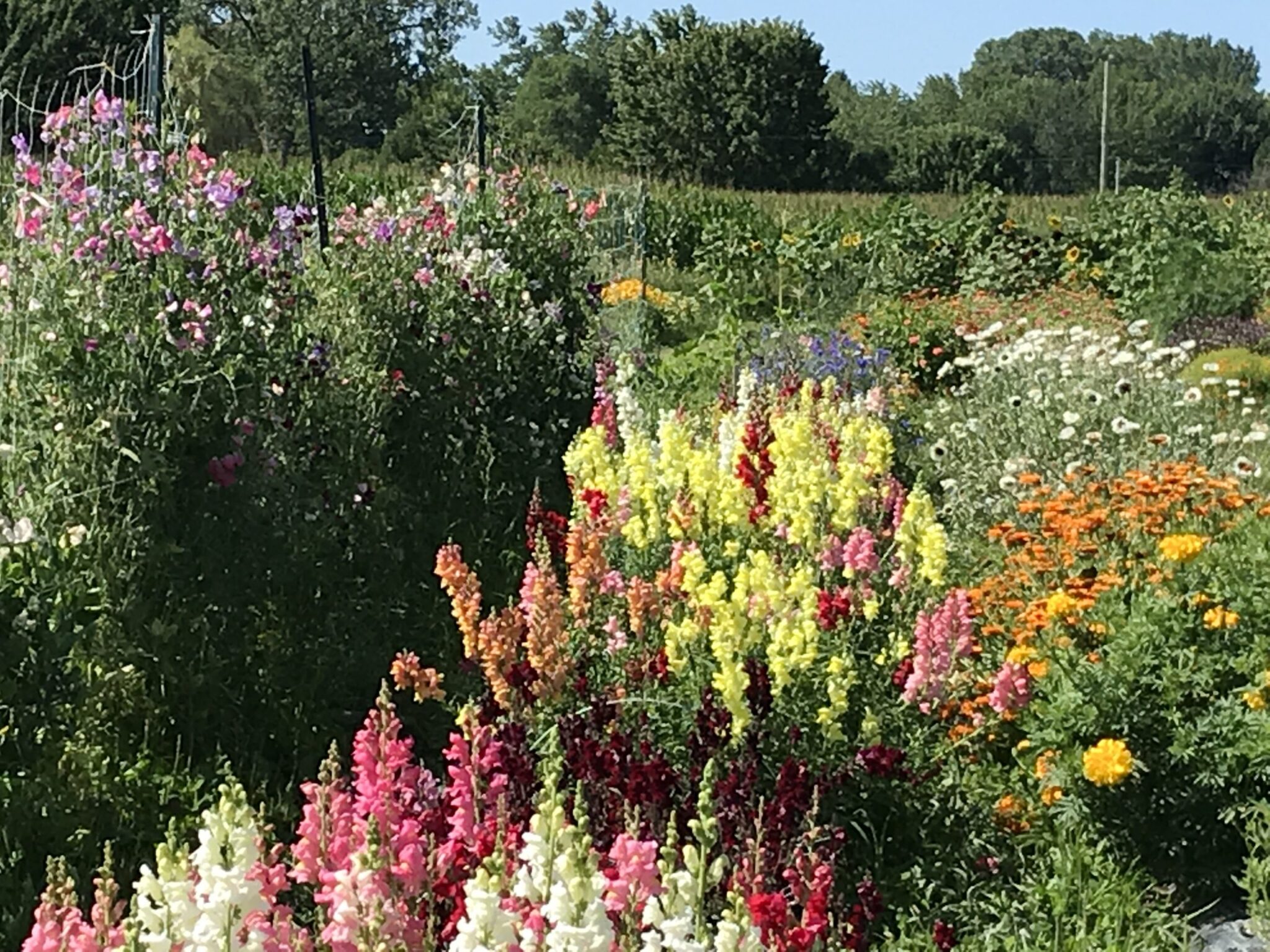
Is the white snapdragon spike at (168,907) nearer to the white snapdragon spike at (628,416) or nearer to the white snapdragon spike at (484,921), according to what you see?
the white snapdragon spike at (484,921)

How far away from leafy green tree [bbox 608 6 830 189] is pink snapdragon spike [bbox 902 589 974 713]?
5321 centimetres

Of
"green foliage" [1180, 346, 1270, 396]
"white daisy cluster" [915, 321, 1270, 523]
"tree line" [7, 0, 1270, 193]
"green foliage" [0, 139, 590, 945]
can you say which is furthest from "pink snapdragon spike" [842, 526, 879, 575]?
"tree line" [7, 0, 1270, 193]

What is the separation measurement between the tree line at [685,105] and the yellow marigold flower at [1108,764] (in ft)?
83.5

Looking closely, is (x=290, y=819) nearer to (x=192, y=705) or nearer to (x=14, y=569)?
(x=192, y=705)

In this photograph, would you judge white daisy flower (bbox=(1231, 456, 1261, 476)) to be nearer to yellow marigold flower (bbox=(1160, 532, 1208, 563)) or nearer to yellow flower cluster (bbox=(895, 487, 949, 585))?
yellow marigold flower (bbox=(1160, 532, 1208, 563))

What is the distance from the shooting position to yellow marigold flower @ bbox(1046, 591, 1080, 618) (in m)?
4.09

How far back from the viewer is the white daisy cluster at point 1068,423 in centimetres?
659

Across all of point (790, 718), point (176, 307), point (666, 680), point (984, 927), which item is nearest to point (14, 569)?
point (176, 307)

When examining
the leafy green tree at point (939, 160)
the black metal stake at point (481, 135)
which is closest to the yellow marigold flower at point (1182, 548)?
the black metal stake at point (481, 135)

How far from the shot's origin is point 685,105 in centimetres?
5831

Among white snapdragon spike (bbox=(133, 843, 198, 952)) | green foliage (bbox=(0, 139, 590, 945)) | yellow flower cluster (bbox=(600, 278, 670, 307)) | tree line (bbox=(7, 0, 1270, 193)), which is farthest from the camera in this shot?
tree line (bbox=(7, 0, 1270, 193))

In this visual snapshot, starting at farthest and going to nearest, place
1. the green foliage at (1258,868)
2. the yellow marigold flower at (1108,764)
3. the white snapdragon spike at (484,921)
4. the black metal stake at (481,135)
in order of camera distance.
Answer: the black metal stake at (481,135) → the yellow marigold flower at (1108,764) → the green foliage at (1258,868) → the white snapdragon spike at (484,921)

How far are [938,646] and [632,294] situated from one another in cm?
1029

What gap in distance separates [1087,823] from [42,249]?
3.18m
